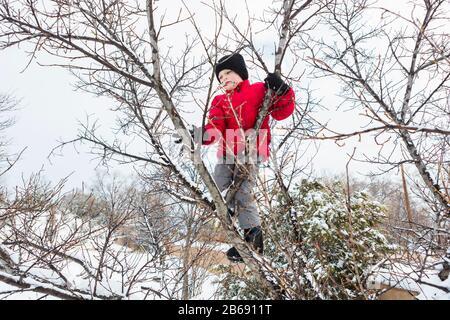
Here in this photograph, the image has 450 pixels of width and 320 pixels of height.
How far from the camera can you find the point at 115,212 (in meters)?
4.68

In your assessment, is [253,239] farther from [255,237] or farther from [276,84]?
[276,84]

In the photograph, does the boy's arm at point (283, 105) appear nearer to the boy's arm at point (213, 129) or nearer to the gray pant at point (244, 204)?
the boy's arm at point (213, 129)

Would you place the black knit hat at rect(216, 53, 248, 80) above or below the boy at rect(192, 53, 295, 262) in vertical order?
above

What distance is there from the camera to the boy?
8.58 ft

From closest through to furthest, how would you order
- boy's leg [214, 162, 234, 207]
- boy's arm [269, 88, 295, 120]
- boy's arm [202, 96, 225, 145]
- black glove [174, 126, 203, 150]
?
1. black glove [174, 126, 203, 150]
2. boy's arm [202, 96, 225, 145]
3. boy's arm [269, 88, 295, 120]
4. boy's leg [214, 162, 234, 207]

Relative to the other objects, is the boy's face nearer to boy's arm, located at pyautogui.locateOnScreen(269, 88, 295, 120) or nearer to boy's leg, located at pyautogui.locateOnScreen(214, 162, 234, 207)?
boy's arm, located at pyautogui.locateOnScreen(269, 88, 295, 120)

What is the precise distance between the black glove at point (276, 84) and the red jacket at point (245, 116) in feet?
0.21

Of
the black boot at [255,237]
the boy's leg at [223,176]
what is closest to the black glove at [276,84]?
the boy's leg at [223,176]

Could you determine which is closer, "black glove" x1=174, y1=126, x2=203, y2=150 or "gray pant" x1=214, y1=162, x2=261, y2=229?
"black glove" x1=174, y1=126, x2=203, y2=150

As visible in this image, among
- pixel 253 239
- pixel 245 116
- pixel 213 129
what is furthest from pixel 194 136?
pixel 253 239

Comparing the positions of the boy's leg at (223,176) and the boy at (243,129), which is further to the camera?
the boy's leg at (223,176)

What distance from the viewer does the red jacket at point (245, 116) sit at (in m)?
2.67

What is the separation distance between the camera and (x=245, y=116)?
2.83 m

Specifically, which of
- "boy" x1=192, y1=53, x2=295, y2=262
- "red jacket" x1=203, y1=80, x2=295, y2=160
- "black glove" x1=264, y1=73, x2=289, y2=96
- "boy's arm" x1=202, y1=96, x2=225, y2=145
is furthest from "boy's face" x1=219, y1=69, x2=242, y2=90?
"black glove" x1=264, y1=73, x2=289, y2=96
